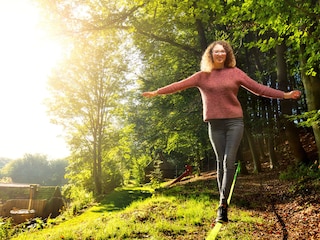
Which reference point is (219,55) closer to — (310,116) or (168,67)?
(310,116)

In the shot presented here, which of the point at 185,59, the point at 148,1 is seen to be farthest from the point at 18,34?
the point at 185,59

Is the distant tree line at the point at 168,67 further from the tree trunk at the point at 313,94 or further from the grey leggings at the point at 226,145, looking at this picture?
the grey leggings at the point at 226,145

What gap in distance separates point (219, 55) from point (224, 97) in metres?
0.57

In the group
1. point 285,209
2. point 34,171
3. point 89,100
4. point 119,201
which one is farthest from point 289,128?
point 34,171

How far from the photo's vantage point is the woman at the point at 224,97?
3621mm

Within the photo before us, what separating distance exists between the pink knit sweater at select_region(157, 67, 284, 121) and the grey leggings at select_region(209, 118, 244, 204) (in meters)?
0.11

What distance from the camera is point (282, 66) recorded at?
489 inches

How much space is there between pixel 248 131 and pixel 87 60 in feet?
43.2

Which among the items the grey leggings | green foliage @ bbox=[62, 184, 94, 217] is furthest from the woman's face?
green foliage @ bbox=[62, 184, 94, 217]

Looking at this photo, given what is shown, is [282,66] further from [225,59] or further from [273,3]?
[225,59]

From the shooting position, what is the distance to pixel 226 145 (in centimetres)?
367

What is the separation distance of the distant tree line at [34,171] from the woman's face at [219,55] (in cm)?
10324

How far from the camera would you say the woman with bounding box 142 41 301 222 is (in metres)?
3.62

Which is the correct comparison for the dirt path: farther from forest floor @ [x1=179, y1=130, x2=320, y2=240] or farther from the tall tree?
the tall tree
